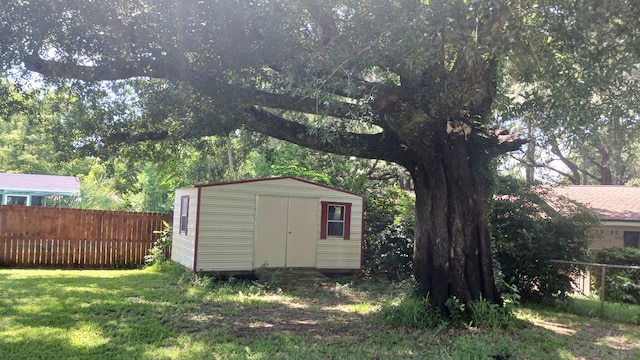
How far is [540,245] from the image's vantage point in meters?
9.32

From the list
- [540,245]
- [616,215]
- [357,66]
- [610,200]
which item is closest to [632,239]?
[616,215]

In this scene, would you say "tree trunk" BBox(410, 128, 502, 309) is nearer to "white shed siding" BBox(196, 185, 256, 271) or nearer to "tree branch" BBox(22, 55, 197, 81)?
"tree branch" BBox(22, 55, 197, 81)

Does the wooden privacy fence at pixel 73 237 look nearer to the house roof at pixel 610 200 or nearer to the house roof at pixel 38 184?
the house roof at pixel 38 184

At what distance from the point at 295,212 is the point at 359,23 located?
22.7ft

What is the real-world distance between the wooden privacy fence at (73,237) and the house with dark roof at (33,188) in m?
7.50

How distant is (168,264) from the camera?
43.0 feet

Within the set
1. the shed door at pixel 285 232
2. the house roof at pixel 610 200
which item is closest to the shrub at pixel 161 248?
the shed door at pixel 285 232

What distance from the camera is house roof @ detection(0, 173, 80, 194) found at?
20141 millimetres

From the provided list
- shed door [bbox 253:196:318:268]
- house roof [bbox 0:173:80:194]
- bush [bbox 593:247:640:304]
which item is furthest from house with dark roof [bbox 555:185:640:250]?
house roof [bbox 0:173:80:194]

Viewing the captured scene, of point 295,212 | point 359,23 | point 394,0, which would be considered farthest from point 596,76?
point 295,212

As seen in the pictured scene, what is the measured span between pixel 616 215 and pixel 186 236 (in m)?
12.5

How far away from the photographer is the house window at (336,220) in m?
12.9

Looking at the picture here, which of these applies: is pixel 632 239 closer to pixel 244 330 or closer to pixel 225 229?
pixel 225 229

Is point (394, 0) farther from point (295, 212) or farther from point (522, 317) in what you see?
point (295, 212)
